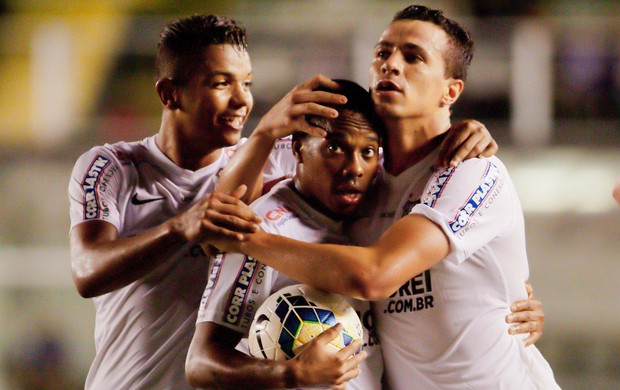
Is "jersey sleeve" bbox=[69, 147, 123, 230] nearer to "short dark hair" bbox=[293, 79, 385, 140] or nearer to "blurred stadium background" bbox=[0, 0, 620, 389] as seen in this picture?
"short dark hair" bbox=[293, 79, 385, 140]

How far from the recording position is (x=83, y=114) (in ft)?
36.9

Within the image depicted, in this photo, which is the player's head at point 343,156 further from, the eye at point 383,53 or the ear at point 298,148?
the eye at point 383,53

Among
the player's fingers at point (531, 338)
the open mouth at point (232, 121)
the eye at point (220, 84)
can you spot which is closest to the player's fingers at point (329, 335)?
the player's fingers at point (531, 338)

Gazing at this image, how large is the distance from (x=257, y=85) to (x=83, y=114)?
2.82 meters

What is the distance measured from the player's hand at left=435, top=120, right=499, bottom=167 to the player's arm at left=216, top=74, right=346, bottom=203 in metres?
0.50

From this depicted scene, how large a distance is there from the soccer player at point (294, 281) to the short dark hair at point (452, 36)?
0.43m

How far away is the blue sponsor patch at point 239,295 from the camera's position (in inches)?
125

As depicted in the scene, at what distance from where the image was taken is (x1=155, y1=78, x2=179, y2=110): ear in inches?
161

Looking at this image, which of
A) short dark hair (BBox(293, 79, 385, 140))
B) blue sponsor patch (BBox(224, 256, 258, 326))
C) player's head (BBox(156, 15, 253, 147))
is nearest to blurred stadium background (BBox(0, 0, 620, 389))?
player's head (BBox(156, 15, 253, 147))

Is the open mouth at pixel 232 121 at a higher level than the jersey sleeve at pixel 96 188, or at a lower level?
higher

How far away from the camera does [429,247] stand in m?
3.13

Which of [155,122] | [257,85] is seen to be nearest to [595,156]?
[257,85]

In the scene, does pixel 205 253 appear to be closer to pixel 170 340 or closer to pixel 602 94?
pixel 170 340

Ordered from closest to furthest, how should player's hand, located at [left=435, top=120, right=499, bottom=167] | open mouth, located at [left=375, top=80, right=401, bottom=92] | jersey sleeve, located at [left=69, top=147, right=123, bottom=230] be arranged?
player's hand, located at [left=435, top=120, right=499, bottom=167]
open mouth, located at [left=375, top=80, right=401, bottom=92]
jersey sleeve, located at [left=69, top=147, right=123, bottom=230]
